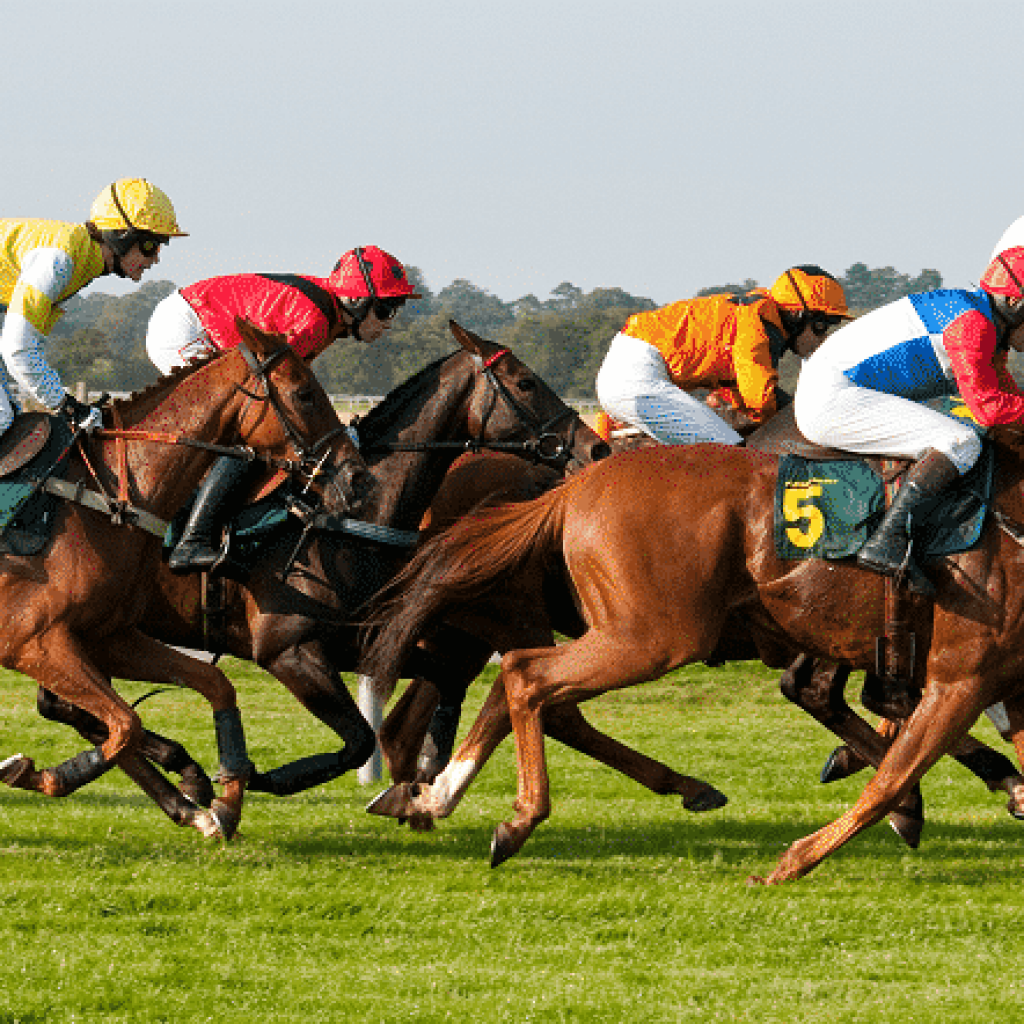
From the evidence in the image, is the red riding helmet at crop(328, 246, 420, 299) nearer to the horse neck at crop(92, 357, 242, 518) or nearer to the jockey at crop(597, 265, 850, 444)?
the horse neck at crop(92, 357, 242, 518)

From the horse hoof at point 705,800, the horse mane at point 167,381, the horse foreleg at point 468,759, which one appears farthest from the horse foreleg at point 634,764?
the horse mane at point 167,381

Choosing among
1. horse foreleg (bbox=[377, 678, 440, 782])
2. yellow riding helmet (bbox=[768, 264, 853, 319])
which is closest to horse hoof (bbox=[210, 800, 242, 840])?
horse foreleg (bbox=[377, 678, 440, 782])

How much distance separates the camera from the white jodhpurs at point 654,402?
22.5 ft

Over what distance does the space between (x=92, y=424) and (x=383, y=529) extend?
3.47 ft

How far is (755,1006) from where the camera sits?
13.5 ft

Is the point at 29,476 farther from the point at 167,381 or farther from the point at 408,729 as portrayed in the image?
the point at 408,729

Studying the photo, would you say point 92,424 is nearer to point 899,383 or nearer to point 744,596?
point 744,596

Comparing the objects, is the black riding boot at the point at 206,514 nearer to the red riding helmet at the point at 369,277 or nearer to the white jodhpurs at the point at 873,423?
the red riding helmet at the point at 369,277

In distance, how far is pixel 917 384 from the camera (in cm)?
557

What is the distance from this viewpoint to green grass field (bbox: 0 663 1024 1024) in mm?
4133

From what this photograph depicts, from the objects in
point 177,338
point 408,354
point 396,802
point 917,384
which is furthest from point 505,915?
point 408,354

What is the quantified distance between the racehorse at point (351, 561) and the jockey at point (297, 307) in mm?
277

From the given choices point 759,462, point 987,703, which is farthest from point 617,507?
point 987,703

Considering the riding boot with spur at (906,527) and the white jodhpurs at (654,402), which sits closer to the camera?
the riding boot with spur at (906,527)
